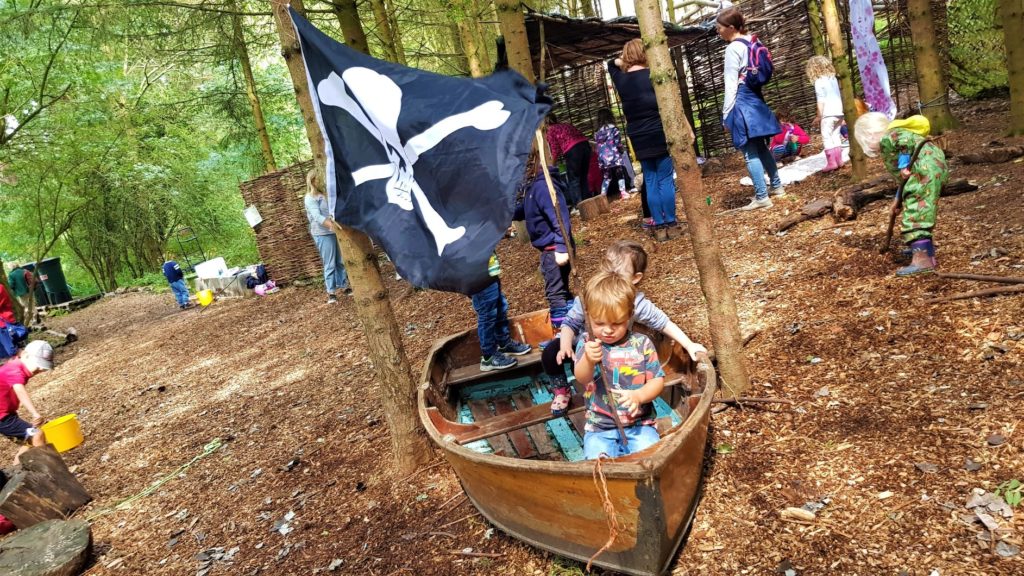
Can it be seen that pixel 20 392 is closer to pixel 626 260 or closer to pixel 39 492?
pixel 39 492

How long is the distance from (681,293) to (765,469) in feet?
9.53

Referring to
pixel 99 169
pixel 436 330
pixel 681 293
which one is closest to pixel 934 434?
pixel 681 293

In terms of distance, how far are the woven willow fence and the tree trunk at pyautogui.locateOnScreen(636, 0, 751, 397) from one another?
10.8 m

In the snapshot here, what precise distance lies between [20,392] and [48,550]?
221cm

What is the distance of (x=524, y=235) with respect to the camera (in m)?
10.3

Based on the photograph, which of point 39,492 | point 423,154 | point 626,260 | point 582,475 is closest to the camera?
point 582,475

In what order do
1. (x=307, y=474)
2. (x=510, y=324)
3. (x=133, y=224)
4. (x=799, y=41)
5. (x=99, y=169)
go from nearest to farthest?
(x=307, y=474), (x=510, y=324), (x=799, y=41), (x=99, y=169), (x=133, y=224)

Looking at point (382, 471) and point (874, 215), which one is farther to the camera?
point (874, 215)

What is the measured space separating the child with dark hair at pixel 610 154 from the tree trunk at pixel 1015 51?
5.40 metres

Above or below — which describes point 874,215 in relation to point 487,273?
below

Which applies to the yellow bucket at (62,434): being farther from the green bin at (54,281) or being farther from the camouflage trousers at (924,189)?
the green bin at (54,281)

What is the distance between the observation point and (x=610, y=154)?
433 inches

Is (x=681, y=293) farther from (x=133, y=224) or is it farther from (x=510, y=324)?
(x=133, y=224)

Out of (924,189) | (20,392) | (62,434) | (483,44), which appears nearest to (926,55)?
(924,189)
